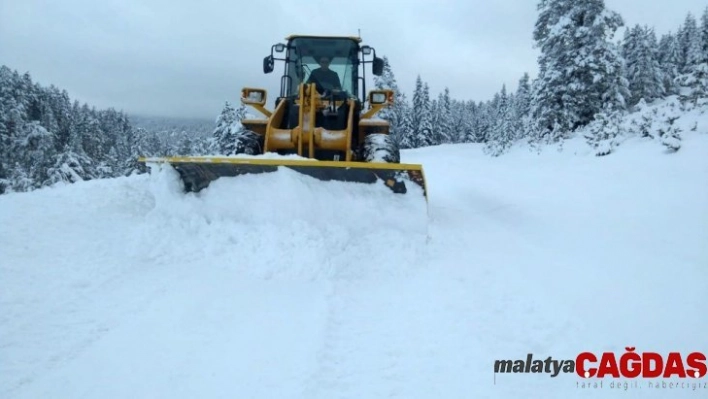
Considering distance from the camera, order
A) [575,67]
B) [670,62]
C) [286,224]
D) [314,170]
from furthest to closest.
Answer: [670,62]
[575,67]
[314,170]
[286,224]

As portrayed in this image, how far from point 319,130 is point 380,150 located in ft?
3.11

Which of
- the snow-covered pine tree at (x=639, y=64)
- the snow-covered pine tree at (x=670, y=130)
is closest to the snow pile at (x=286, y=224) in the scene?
the snow-covered pine tree at (x=670, y=130)

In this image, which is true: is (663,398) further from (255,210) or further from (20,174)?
(20,174)

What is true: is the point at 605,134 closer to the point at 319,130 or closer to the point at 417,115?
the point at 319,130

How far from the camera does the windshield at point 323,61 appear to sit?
762 cm

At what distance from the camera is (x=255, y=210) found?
4441 mm

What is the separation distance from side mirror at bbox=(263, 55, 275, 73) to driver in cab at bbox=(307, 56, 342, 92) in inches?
27.7

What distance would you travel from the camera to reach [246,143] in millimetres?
6367

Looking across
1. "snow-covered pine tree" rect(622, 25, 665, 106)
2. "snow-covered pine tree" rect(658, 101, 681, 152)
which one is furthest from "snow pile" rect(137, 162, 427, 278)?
"snow-covered pine tree" rect(622, 25, 665, 106)

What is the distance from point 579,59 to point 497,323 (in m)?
15.8

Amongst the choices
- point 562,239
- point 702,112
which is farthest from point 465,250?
point 702,112

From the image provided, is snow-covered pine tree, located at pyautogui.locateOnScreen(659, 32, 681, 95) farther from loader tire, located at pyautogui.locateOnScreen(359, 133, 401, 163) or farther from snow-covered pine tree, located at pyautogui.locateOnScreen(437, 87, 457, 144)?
loader tire, located at pyautogui.locateOnScreen(359, 133, 401, 163)

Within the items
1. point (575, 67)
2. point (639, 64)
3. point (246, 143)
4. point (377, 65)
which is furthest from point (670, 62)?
point (246, 143)

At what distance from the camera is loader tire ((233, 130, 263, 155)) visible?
631 cm
